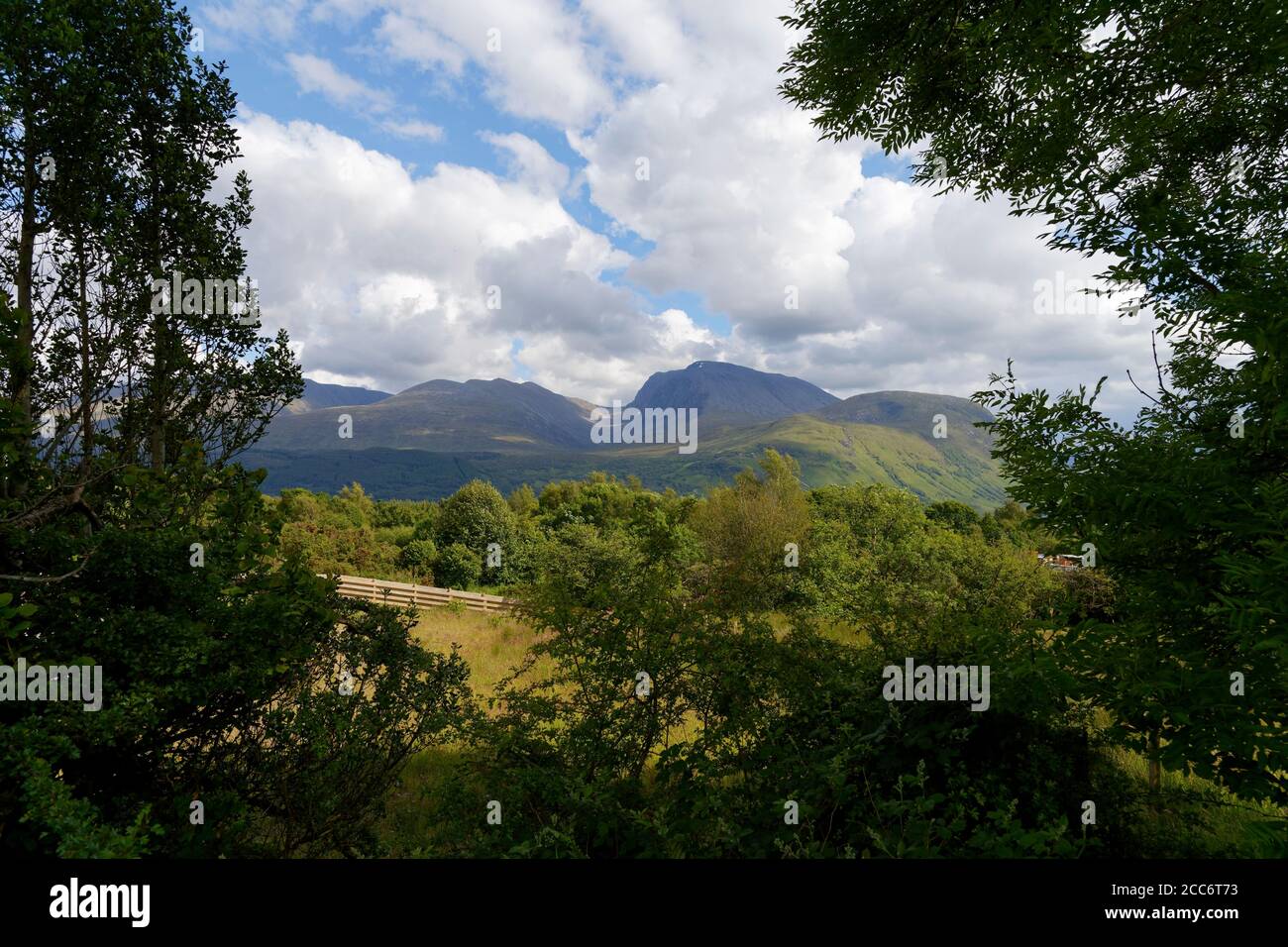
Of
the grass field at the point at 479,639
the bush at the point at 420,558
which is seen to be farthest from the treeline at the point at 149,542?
the bush at the point at 420,558

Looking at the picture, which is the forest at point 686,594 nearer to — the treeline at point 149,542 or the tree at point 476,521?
the treeline at point 149,542

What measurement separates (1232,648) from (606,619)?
5.69 m

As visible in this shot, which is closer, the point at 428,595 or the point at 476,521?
the point at 428,595

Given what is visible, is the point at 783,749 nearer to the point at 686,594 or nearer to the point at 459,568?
the point at 686,594

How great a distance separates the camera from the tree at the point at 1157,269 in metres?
2.95

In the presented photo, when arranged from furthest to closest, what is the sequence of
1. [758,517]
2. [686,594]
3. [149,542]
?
[758,517]
[686,594]
[149,542]

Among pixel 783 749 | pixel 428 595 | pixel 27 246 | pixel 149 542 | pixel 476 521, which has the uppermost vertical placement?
pixel 27 246

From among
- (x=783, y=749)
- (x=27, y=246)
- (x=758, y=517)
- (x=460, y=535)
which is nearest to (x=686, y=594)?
(x=783, y=749)

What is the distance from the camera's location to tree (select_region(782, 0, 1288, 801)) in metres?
2.95

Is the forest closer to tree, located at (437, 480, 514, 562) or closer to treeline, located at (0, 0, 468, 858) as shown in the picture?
treeline, located at (0, 0, 468, 858)

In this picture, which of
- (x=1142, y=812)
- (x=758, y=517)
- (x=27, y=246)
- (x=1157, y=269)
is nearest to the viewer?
(x=1157, y=269)

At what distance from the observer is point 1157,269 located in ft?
11.1

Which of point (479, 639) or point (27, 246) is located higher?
point (27, 246)
